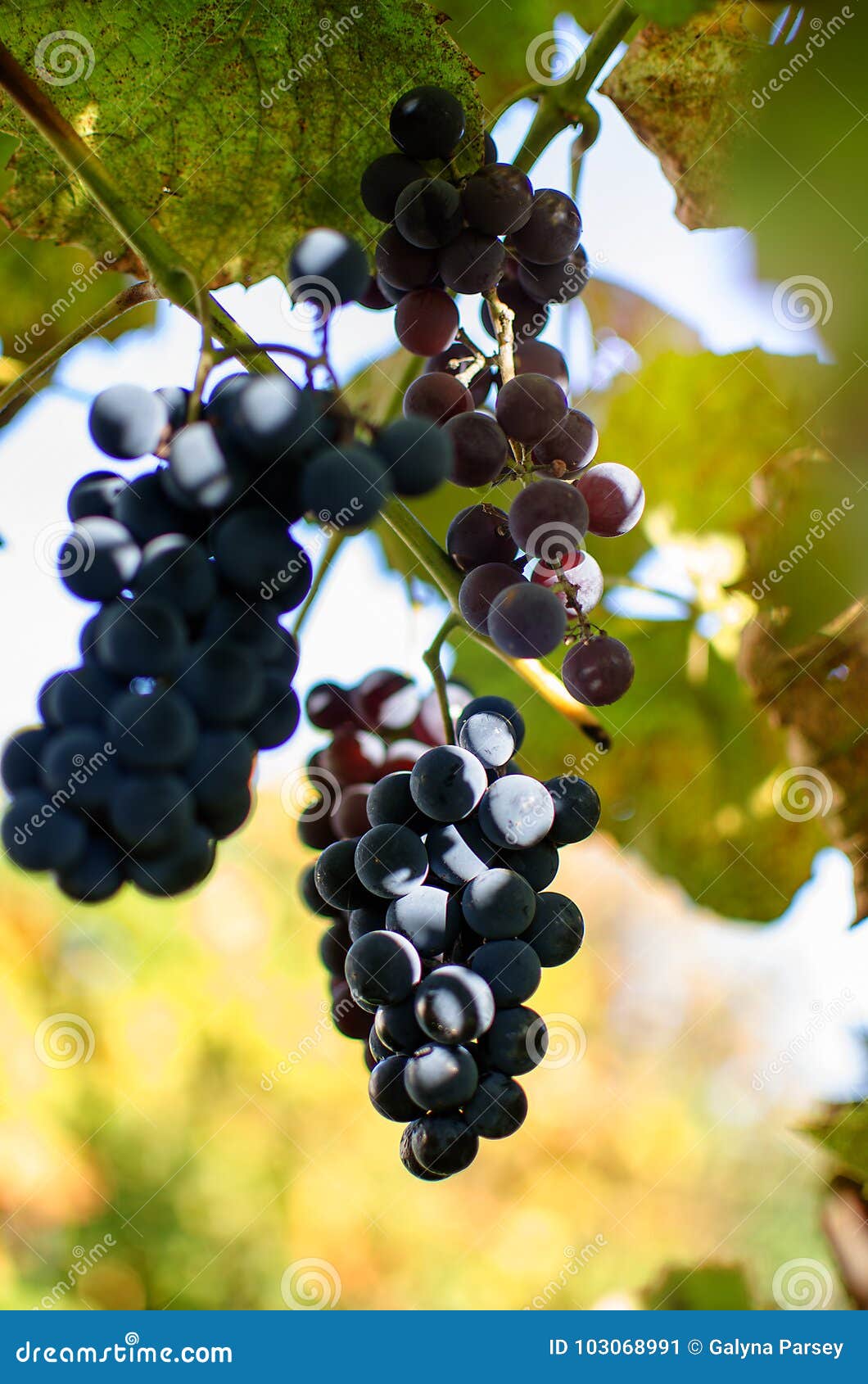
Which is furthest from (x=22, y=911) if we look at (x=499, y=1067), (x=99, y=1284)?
(x=499, y=1067)

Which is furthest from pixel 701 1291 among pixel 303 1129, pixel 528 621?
pixel 303 1129

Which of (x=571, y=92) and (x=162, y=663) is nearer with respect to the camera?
(x=162, y=663)

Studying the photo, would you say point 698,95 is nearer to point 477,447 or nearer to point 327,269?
point 477,447

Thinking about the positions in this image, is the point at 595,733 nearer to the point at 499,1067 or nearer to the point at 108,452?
the point at 499,1067

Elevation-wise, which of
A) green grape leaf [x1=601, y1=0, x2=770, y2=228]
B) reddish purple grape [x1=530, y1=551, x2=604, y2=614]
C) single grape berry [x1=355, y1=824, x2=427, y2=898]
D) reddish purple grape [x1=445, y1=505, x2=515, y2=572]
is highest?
green grape leaf [x1=601, y1=0, x2=770, y2=228]

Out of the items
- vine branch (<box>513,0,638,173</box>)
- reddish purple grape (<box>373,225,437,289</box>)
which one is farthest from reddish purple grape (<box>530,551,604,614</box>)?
vine branch (<box>513,0,638,173</box>)

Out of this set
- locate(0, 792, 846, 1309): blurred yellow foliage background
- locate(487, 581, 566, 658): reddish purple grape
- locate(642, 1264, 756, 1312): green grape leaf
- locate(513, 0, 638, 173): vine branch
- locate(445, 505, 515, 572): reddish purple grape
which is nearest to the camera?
locate(487, 581, 566, 658): reddish purple grape

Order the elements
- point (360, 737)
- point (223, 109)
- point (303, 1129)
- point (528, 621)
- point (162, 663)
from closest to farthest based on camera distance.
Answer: point (162, 663)
point (528, 621)
point (223, 109)
point (360, 737)
point (303, 1129)

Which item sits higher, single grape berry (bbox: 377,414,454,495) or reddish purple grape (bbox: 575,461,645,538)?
reddish purple grape (bbox: 575,461,645,538)

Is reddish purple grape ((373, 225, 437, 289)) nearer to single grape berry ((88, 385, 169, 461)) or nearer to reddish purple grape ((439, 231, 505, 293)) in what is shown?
reddish purple grape ((439, 231, 505, 293))
